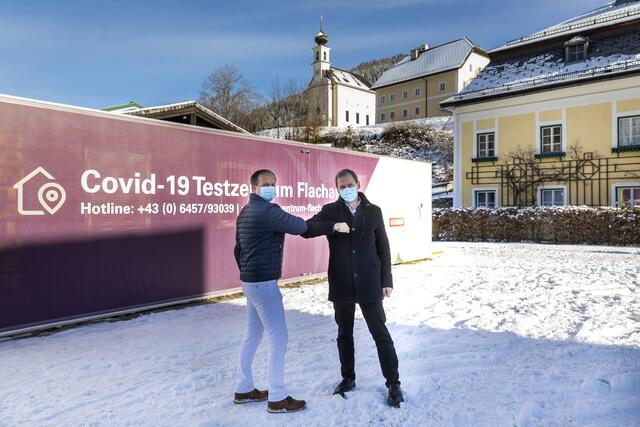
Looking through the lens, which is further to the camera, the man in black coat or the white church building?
the white church building

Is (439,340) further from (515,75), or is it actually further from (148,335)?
(515,75)

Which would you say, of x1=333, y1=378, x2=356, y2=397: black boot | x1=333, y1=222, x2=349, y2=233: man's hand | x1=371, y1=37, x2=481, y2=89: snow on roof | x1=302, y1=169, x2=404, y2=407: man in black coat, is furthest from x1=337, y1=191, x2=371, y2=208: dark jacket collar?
x1=371, y1=37, x2=481, y2=89: snow on roof

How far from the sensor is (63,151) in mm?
5797

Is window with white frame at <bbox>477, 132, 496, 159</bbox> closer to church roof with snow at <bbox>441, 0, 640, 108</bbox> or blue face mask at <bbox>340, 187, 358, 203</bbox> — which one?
church roof with snow at <bbox>441, 0, 640, 108</bbox>

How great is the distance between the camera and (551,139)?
2197 centimetres

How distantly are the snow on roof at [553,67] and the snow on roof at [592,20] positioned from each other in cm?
63

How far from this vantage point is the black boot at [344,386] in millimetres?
3705

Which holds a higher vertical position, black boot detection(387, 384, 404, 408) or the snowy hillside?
the snowy hillside

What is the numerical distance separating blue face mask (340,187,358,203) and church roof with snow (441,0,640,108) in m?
20.4

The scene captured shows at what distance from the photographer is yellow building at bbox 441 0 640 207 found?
19.9 metres

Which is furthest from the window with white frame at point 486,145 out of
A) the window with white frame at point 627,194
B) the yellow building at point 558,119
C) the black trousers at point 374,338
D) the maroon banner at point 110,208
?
the black trousers at point 374,338

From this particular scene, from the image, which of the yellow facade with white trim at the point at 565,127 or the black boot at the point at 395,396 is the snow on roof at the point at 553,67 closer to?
the yellow facade with white trim at the point at 565,127

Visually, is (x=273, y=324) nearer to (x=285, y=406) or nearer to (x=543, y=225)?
(x=285, y=406)

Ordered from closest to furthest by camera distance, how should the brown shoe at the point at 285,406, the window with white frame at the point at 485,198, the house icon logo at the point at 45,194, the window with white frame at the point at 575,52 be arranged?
the brown shoe at the point at 285,406 → the house icon logo at the point at 45,194 → the window with white frame at the point at 575,52 → the window with white frame at the point at 485,198
